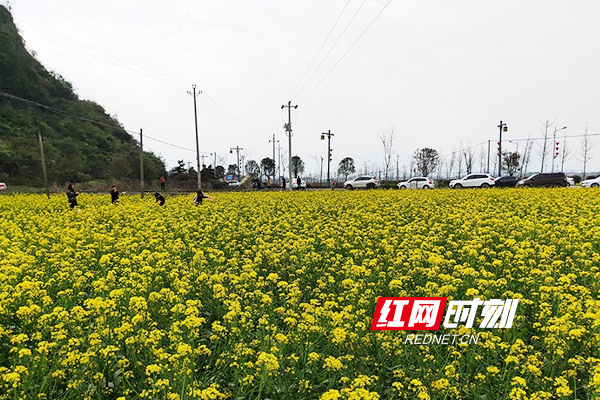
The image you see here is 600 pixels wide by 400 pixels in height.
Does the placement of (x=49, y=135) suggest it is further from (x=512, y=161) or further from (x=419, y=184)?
(x=512, y=161)

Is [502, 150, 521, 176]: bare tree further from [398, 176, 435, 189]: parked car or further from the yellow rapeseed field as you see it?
the yellow rapeseed field

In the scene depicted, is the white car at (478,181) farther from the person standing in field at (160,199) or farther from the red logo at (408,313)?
the red logo at (408,313)

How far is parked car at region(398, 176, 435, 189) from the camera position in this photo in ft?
145

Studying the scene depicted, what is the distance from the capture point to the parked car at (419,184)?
4425 cm

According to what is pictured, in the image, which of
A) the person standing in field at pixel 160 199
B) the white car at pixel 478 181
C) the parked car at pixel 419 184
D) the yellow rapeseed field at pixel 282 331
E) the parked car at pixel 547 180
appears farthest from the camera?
the parked car at pixel 419 184

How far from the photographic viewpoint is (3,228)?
11023mm

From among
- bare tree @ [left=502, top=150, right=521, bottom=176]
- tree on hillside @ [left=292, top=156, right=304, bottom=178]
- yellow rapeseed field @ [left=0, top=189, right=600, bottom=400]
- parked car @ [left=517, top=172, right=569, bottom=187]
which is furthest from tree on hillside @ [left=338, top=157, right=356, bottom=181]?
yellow rapeseed field @ [left=0, top=189, right=600, bottom=400]

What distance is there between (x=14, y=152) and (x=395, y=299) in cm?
6152

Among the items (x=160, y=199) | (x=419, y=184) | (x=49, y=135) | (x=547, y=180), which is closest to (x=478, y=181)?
(x=547, y=180)

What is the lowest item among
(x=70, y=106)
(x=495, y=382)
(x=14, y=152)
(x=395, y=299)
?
(x=495, y=382)

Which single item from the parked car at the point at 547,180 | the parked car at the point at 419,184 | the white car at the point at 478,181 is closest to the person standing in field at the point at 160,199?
the parked car at the point at 419,184

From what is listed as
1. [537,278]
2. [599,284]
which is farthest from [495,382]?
[599,284]

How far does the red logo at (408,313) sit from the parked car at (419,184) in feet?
133

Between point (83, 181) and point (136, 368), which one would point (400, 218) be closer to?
point (136, 368)
